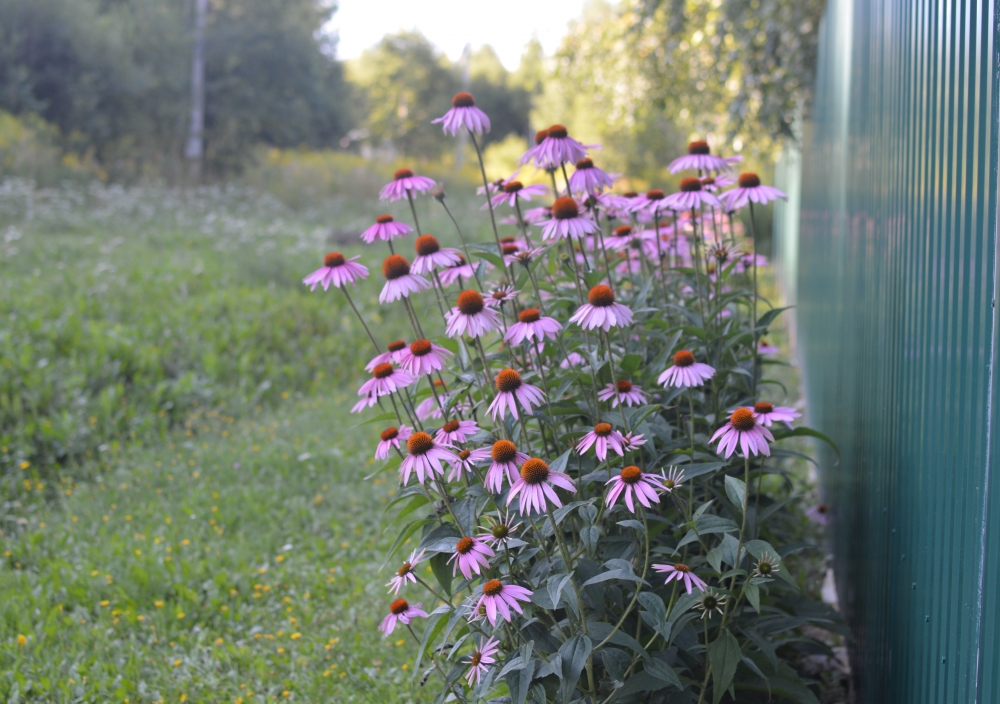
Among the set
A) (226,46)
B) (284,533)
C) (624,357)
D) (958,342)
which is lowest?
(284,533)

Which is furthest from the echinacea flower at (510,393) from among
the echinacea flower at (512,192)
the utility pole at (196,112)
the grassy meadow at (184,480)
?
the utility pole at (196,112)

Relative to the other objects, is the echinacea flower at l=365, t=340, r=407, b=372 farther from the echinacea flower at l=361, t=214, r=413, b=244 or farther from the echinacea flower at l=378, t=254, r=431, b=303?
the echinacea flower at l=361, t=214, r=413, b=244

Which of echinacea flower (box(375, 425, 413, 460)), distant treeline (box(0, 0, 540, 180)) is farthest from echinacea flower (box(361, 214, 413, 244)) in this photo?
distant treeline (box(0, 0, 540, 180))

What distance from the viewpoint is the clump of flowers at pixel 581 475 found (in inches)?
62.3

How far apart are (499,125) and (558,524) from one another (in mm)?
39608

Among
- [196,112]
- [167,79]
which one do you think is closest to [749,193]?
[167,79]

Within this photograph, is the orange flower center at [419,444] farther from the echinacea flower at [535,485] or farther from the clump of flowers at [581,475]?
the echinacea flower at [535,485]

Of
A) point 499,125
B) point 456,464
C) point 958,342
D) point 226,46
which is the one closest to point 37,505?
point 456,464

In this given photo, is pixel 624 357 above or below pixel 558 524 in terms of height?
above

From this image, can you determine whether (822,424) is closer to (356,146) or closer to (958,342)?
(958,342)

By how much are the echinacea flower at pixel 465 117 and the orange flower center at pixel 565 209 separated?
0.87ft

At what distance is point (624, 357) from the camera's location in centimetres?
186

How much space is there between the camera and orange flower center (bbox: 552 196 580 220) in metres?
1.85

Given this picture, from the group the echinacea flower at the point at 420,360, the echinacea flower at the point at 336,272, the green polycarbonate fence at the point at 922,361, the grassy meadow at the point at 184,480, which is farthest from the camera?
the grassy meadow at the point at 184,480
